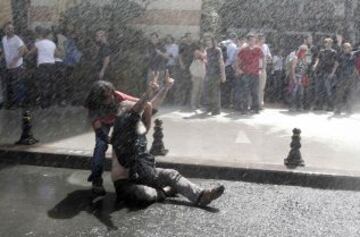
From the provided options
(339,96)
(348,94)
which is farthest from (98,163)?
(348,94)

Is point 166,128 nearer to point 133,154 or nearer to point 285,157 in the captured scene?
point 285,157

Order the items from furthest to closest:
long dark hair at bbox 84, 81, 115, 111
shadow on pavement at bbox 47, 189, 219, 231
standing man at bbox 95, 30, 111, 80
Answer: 1. standing man at bbox 95, 30, 111, 80
2. long dark hair at bbox 84, 81, 115, 111
3. shadow on pavement at bbox 47, 189, 219, 231

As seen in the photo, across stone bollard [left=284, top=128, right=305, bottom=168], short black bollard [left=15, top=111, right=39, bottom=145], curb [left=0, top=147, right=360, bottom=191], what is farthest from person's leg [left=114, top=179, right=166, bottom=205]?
short black bollard [left=15, top=111, right=39, bottom=145]

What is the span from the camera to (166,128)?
1050cm

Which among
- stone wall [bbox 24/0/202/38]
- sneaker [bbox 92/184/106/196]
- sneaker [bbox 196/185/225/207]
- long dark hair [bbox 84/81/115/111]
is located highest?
stone wall [bbox 24/0/202/38]

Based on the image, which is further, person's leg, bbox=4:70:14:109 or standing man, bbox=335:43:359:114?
standing man, bbox=335:43:359:114

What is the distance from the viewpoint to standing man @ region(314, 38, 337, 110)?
13500 mm

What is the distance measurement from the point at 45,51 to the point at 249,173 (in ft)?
21.9

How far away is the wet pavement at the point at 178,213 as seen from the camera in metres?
5.59

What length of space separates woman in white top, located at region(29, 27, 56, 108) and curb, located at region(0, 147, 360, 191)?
471 cm

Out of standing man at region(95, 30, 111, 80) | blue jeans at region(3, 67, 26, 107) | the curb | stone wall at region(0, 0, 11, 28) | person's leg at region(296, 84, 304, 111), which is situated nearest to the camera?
the curb

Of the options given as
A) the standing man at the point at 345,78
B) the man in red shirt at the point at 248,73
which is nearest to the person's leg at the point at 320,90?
the standing man at the point at 345,78

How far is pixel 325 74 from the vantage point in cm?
1366

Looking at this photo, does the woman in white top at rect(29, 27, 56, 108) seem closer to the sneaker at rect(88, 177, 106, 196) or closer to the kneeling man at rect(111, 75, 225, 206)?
the sneaker at rect(88, 177, 106, 196)
